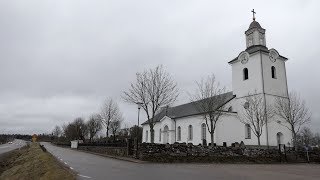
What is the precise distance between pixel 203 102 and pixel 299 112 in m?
12.3

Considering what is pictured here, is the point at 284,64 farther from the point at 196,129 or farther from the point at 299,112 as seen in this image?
the point at 196,129

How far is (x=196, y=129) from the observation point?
52.5 m

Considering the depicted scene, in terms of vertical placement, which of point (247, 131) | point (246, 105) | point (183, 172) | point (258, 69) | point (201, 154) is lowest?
point (183, 172)

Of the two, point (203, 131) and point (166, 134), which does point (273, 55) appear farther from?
point (166, 134)

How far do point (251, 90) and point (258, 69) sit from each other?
3150 mm

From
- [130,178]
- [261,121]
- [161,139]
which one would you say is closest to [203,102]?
[261,121]

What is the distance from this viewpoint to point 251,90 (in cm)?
4756

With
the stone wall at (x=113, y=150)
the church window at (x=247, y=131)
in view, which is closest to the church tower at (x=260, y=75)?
the church window at (x=247, y=131)

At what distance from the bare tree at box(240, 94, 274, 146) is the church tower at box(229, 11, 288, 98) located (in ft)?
4.40

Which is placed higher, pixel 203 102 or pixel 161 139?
pixel 203 102

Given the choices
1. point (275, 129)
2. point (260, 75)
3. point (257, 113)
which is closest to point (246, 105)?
point (257, 113)

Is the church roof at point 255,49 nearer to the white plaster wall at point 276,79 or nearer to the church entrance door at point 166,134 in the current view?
the white plaster wall at point 276,79

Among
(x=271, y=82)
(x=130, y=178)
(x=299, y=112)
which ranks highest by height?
(x=271, y=82)

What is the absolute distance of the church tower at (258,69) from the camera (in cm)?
4684
